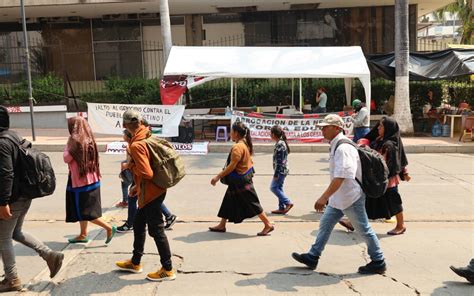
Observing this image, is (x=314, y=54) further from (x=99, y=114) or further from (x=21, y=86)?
(x=21, y=86)

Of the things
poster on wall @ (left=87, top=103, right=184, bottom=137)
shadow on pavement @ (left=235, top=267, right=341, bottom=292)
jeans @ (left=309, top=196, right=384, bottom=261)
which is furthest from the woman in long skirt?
poster on wall @ (left=87, top=103, right=184, bottom=137)

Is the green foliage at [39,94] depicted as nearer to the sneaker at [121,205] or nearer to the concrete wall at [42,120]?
the concrete wall at [42,120]

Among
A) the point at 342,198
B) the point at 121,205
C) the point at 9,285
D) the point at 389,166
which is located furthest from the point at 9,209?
the point at 389,166

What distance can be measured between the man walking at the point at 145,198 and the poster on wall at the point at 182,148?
8778 mm

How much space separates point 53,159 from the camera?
12477mm

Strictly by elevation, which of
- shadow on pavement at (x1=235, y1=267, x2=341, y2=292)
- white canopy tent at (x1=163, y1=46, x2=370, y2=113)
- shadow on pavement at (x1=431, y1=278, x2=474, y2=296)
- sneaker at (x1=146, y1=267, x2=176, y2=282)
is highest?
white canopy tent at (x1=163, y1=46, x2=370, y2=113)

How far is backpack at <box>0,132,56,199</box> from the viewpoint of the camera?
405 cm

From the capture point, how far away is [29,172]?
13.3 ft

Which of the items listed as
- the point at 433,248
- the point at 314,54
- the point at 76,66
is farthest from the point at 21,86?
the point at 433,248

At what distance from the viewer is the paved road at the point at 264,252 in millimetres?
4402

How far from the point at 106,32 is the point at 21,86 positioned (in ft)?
18.3

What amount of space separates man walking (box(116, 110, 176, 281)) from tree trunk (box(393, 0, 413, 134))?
12.1 metres

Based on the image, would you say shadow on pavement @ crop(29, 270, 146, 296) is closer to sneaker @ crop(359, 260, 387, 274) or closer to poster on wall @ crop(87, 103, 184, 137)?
sneaker @ crop(359, 260, 387, 274)

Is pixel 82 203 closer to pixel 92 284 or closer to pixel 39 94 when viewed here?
pixel 92 284
